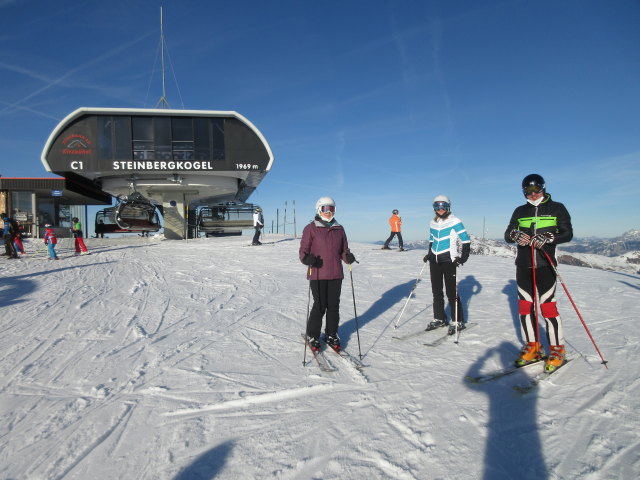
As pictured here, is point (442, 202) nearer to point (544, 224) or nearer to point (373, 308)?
point (544, 224)

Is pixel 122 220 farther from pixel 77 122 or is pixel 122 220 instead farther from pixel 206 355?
pixel 206 355

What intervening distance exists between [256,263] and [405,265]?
5.16 m

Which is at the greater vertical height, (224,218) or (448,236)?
(224,218)

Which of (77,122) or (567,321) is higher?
(77,122)

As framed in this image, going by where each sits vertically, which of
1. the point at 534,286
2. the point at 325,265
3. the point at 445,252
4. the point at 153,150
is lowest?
the point at 534,286

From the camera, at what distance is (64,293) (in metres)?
→ 7.05

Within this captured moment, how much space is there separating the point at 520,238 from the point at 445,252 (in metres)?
1.24

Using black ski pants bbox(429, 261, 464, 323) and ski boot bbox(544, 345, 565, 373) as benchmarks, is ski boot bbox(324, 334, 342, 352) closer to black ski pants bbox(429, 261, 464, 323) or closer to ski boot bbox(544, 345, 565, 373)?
black ski pants bbox(429, 261, 464, 323)

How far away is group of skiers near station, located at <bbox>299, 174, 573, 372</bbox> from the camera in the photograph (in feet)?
11.6

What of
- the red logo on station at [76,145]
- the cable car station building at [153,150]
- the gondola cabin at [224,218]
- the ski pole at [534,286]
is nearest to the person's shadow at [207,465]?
the ski pole at [534,286]

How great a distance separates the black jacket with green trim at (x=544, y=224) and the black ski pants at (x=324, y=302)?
2140 millimetres

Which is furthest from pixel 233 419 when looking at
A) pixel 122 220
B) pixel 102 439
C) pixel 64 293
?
pixel 122 220

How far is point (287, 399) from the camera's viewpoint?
10.2ft

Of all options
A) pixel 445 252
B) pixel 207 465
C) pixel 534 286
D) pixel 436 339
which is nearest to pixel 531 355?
pixel 534 286
